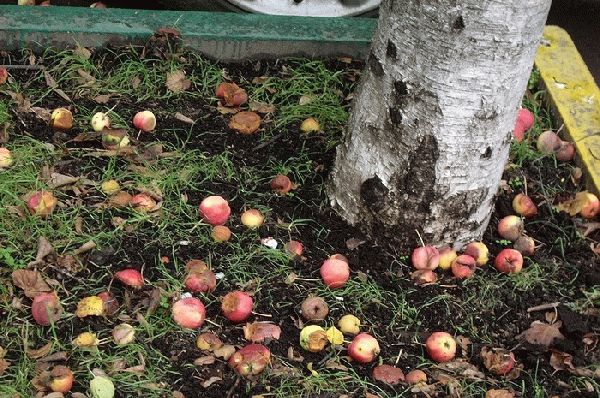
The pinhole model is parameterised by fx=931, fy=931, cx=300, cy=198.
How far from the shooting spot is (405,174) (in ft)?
10.2

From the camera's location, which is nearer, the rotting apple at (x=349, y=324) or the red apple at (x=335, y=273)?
A: the rotting apple at (x=349, y=324)

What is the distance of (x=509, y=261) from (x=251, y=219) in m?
0.93

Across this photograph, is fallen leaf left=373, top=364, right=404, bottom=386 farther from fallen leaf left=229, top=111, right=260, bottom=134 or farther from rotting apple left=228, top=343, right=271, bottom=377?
fallen leaf left=229, top=111, right=260, bottom=134

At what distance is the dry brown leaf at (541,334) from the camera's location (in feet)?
10.1

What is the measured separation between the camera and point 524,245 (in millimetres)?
Result: 3422

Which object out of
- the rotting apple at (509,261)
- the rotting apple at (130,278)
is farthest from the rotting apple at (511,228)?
the rotting apple at (130,278)

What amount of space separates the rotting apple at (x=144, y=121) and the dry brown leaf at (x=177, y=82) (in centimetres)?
26

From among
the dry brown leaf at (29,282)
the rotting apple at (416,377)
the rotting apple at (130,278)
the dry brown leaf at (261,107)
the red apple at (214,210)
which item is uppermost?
the dry brown leaf at (261,107)

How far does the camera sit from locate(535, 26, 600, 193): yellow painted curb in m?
3.88

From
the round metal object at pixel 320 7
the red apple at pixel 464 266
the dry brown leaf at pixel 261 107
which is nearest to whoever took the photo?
the red apple at pixel 464 266

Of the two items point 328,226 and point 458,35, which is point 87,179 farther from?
point 458,35

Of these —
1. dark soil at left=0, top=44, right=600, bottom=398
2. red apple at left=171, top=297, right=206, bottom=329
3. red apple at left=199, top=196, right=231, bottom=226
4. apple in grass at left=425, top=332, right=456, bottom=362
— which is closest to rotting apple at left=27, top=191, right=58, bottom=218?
dark soil at left=0, top=44, right=600, bottom=398

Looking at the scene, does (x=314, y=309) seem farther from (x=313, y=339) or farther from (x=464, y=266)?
(x=464, y=266)

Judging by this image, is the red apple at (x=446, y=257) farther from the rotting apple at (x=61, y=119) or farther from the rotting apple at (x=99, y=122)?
the rotting apple at (x=61, y=119)
